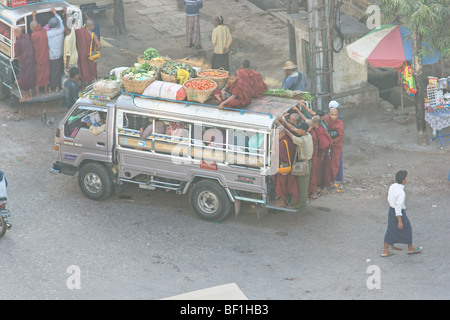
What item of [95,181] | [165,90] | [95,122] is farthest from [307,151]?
[95,181]

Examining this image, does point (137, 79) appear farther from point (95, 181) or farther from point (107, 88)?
point (95, 181)

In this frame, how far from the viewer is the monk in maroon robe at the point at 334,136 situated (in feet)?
46.2

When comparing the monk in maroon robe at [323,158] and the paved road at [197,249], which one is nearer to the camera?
the paved road at [197,249]

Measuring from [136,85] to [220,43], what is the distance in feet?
19.8

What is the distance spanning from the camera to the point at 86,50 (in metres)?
18.6

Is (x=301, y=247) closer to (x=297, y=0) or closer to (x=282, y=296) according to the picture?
(x=282, y=296)

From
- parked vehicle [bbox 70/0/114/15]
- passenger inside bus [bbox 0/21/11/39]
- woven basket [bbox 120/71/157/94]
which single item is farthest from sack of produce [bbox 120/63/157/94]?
parked vehicle [bbox 70/0/114/15]

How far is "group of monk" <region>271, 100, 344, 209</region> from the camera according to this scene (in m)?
13.2

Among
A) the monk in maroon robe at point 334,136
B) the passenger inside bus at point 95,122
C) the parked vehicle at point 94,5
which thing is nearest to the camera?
the monk in maroon robe at point 334,136

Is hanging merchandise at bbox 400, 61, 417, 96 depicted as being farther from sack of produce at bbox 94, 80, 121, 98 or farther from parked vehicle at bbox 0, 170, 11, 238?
parked vehicle at bbox 0, 170, 11, 238

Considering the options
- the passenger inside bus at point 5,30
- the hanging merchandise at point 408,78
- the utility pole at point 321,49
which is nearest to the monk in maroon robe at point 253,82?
the utility pole at point 321,49

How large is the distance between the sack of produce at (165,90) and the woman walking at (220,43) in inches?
228

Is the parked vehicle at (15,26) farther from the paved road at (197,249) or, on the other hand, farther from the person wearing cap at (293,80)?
the person wearing cap at (293,80)
